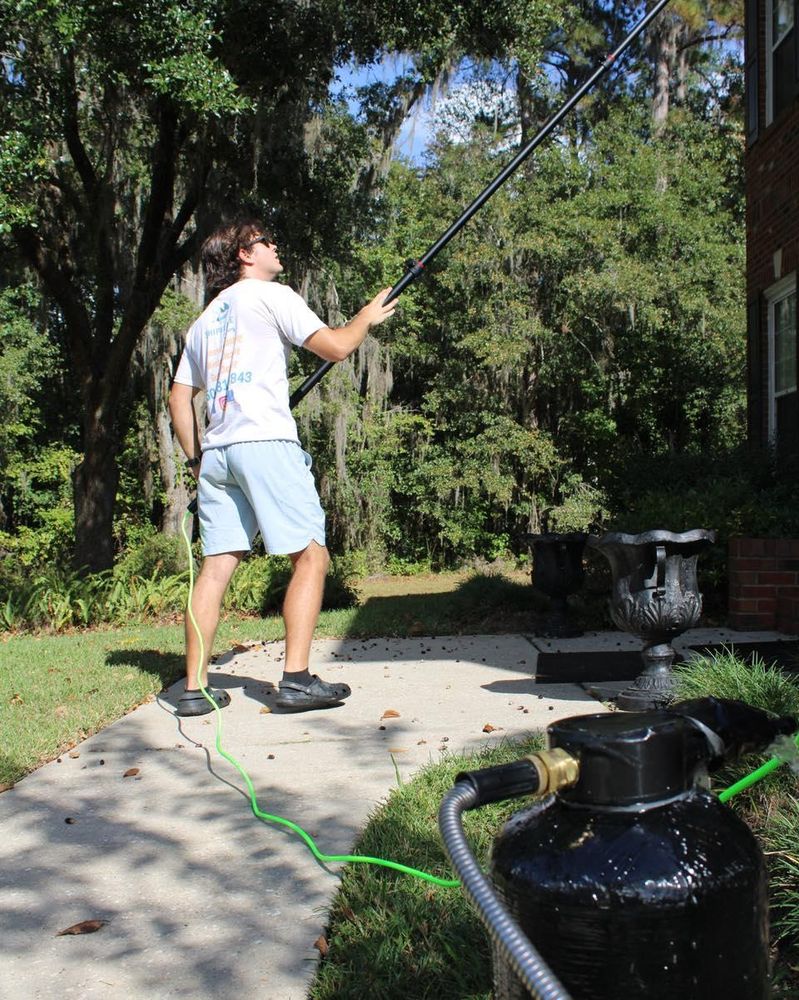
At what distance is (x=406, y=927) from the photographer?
2.01 m

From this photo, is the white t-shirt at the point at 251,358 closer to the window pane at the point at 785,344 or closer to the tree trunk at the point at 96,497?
the window pane at the point at 785,344

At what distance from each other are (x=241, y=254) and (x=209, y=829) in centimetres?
260

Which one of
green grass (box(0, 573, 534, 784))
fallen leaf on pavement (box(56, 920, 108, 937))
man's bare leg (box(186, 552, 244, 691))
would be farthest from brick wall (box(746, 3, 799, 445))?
fallen leaf on pavement (box(56, 920, 108, 937))

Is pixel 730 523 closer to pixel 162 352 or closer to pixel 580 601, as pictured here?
pixel 580 601

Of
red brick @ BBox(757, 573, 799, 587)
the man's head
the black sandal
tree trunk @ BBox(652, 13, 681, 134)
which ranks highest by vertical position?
tree trunk @ BBox(652, 13, 681, 134)

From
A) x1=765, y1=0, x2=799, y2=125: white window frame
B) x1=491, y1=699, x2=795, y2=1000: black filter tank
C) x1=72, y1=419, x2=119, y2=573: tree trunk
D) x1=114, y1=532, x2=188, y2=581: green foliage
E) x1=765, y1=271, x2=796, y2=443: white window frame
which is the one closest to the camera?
x1=491, y1=699, x2=795, y2=1000: black filter tank

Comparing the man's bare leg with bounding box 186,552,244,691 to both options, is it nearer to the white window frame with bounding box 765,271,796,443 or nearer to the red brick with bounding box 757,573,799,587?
the red brick with bounding box 757,573,799,587

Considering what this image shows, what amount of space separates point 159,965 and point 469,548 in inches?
717

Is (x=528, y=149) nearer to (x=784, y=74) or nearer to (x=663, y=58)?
(x=784, y=74)

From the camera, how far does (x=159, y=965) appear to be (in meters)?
1.97

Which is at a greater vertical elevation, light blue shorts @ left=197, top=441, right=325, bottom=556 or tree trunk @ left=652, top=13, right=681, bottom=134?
tree trunk @ left=652, top=13, right=681, bottom=134

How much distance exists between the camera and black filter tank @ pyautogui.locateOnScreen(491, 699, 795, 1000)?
Result: 899mm

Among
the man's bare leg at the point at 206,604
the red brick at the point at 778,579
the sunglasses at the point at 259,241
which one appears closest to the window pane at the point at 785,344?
the red brick at the point at 778,579

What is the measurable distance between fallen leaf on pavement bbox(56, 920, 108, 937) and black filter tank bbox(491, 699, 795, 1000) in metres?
1.46
